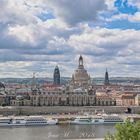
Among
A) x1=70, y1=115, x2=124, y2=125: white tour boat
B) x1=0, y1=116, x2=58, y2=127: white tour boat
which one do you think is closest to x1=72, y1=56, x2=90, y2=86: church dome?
x1=70, y1=115, x2=124, y2=125: white tour boat

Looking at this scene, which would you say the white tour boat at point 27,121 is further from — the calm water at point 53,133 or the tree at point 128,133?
the tree at point 128,133

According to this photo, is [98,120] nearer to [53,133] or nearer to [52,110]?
[53,133]

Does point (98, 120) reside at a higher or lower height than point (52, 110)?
lower

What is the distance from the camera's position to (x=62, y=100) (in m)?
82.2

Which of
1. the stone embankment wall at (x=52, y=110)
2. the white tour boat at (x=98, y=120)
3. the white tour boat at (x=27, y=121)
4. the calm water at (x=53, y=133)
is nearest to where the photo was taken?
the calm water at (x=53, y=133)

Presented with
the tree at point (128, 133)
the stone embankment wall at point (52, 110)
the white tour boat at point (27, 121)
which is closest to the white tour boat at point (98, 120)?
the white tour boat at point (27, 121)

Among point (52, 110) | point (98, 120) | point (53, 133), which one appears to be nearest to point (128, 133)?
point (53, 133)

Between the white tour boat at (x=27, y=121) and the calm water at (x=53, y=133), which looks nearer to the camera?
the calm water at (x=53, y=133)

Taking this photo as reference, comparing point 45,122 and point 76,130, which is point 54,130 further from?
point 45,122

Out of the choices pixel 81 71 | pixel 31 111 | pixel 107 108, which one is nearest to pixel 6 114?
pixel 31 111

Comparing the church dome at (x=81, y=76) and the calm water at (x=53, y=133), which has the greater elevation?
the church dome at (x=81, y=76)

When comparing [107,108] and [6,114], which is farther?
[107,108]

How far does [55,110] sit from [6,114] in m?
7.77

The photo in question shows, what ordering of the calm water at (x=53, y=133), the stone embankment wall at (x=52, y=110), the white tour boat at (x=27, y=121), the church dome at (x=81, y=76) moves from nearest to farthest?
the calm water at (x=53, y=133)
the white tour boat at (x=27, y=121)
the stone embankment wall at (x=52, y=110)
the church dome at (x=81, y=76)
